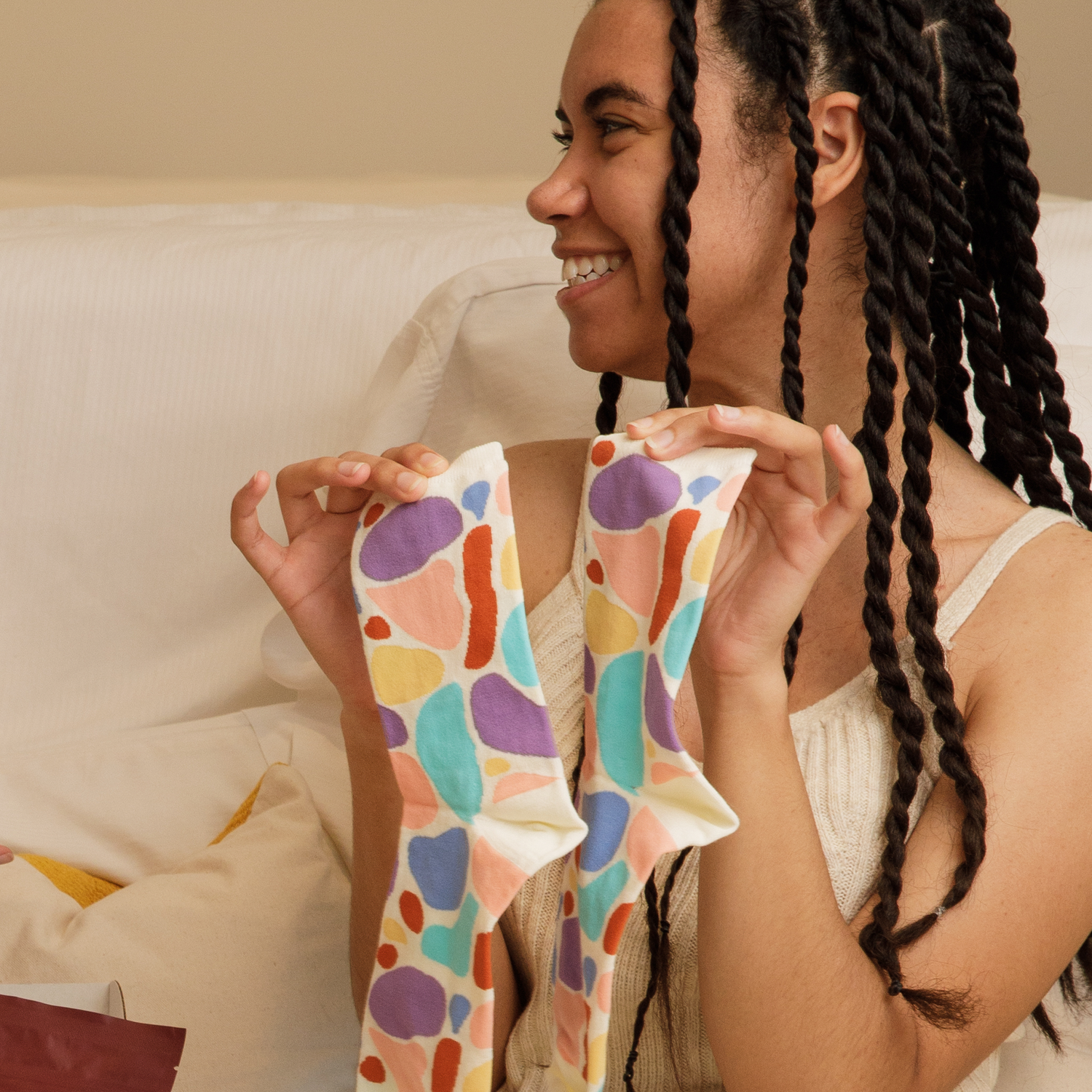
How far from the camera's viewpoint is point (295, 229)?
1383mm

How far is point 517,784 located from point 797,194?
1.53 feet

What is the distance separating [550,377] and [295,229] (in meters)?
0.42

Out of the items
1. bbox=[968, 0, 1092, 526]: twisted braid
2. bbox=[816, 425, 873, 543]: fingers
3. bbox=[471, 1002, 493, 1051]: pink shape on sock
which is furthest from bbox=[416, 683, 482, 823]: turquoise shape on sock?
bbox=[968, 0, 1092, 526]: twisted braid

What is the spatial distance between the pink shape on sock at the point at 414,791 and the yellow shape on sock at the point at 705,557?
20 centimetres

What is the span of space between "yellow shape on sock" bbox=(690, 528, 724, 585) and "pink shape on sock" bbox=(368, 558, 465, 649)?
0.13m

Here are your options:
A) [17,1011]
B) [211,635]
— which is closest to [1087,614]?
[17,1011]

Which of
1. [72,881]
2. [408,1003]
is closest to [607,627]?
[408,1003]

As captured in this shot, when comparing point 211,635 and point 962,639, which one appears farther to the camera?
point 211,635

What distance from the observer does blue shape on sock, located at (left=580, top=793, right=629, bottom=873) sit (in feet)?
2.08

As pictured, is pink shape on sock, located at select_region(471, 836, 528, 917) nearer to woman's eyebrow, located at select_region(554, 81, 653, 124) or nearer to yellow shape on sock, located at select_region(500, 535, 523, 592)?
yellow shape on sock, located at select_region(500, 535, 523, 592)

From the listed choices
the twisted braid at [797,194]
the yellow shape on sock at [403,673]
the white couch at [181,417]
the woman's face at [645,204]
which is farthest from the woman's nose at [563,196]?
the yellow shape on sock at [403,673]

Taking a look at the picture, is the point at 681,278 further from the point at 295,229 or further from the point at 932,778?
the point at 295,229

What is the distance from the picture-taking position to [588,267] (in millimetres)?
913

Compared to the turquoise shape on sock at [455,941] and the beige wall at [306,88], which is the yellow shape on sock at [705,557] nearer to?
the turquoise shape on sock at [455,941]
